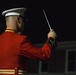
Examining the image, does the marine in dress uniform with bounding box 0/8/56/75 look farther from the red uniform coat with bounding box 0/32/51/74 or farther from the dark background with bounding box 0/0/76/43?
the dark background with bounding box 0/0/76/43

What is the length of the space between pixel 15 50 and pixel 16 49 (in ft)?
0.05

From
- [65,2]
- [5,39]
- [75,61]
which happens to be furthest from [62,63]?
[5,39]

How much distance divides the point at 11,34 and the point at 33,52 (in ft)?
1.13

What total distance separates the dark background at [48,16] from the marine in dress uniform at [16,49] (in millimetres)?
8016

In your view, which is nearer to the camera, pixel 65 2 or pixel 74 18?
pixel 65 2

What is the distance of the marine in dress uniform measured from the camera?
449 cm

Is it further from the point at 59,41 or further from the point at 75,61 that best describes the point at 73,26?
the point at 75,61

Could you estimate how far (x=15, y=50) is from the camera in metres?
4.57

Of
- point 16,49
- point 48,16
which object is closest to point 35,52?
point 16,49

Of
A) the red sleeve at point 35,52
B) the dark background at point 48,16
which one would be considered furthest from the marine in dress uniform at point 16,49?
the dark background at point 48,16

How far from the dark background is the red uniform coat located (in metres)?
8.04

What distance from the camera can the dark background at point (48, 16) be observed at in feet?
46.9

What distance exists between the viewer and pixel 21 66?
458cm

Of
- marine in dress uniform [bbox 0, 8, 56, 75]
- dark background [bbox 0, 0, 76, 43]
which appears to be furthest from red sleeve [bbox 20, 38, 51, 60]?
dark background [bbox 0, 0, 76, 43]
